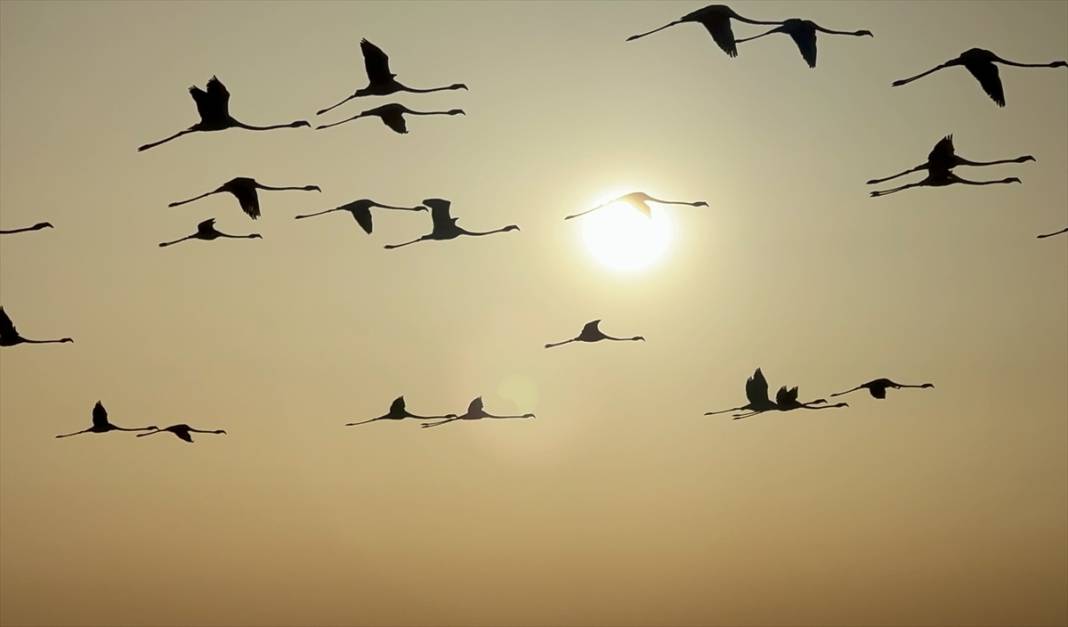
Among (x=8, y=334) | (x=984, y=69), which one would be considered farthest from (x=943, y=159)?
(x=8, y=334)

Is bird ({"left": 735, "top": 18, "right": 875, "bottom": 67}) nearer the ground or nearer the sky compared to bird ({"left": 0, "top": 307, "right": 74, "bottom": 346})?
nearer the sky

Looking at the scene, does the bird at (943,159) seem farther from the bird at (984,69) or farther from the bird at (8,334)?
the bird at (8,334)

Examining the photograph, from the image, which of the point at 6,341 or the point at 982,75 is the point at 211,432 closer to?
the point at 6,341

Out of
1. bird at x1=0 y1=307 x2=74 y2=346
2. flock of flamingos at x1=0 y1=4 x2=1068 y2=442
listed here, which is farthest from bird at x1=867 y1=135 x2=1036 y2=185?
bird at x1=0 y1=307 x2=74 y2=346

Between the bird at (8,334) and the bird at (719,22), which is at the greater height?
the bird at (719,22)

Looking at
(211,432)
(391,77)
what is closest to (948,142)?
(391,77)

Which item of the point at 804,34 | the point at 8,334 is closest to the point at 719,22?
the point at 804,34

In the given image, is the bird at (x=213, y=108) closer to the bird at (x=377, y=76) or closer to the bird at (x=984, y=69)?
the bird at (x=377, y=76)

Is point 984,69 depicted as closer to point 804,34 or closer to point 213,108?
point 804,34

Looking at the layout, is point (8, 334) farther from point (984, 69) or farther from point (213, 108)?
point (984, 69)

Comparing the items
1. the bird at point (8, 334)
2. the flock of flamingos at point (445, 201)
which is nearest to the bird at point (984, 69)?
the flock of flamingos at point (445, 201)

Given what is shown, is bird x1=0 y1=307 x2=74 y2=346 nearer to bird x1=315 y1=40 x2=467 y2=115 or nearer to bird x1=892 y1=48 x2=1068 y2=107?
bird x1=315 y1=40 x2=467 y2=115

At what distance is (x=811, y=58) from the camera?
32.7m

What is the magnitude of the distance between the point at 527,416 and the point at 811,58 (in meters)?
16.2
